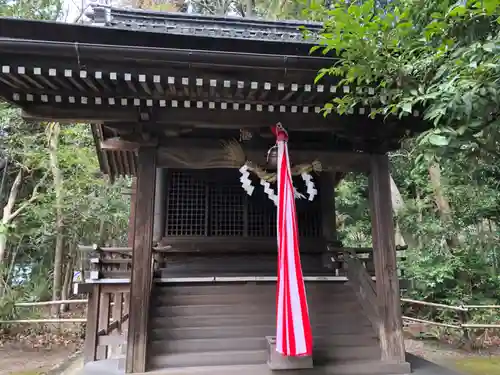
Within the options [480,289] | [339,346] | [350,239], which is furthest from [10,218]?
[480,289]

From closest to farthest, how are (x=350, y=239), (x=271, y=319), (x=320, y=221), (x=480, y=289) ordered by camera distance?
(x=271, y=319) < (x=320, y=221) < (x=480, y=289) < (x=350, y=239)

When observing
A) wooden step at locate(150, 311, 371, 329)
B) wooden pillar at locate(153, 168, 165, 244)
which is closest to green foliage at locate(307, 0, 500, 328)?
wooden step at locate(150, 311, 371, 329)

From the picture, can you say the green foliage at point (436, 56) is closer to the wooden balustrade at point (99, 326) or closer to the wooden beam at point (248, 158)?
the wooden beam at point (248, 158)

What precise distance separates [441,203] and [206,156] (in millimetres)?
8405

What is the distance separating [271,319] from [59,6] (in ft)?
40.5

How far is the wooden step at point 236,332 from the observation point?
15.3 ft

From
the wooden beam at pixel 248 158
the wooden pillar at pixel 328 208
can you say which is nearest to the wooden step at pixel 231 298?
the wooden pillar at pixel 328 208

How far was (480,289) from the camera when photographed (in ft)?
31.3

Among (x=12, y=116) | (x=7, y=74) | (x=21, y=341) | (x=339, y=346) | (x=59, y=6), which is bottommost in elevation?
(x=21, y=341)

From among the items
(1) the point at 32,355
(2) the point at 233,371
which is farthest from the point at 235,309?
(1) the point at 32,355

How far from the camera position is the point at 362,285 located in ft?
17.2

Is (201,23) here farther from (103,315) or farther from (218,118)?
(103,315)

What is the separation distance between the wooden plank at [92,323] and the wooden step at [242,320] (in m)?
1.44

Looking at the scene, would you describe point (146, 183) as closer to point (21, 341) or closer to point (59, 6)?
point (21, 341)
